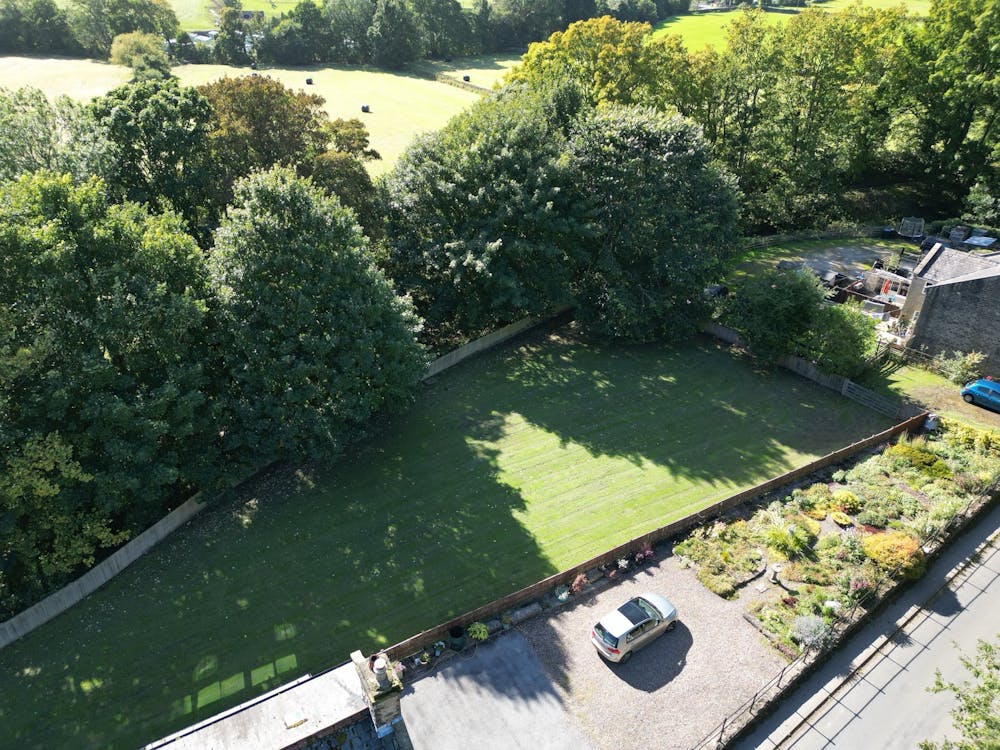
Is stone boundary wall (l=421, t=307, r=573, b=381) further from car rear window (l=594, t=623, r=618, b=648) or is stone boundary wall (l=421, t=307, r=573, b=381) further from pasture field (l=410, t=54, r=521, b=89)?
pasture field (l=410, t=54, r=521, b=89)

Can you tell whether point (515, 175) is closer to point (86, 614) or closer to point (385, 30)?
point (86, 614)

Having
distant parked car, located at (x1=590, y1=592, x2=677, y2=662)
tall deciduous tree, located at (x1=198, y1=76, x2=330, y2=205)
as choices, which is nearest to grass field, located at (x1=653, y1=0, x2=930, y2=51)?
tall deciduous tree, located at (x1=198, y1=76, x2=330, y2=205)

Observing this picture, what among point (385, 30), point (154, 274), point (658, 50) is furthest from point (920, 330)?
point (385, 30)

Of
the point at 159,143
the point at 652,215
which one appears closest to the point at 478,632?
the point at 652,215

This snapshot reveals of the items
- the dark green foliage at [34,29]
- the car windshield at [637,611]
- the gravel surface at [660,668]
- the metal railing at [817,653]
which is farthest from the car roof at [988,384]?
the dark green foliage at [34,29]

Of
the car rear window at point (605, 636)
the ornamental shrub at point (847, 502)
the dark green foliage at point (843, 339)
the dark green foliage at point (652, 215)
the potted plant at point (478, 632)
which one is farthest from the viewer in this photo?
the dark green foliage at point (652, 215)

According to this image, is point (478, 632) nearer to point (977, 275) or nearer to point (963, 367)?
point (963, 367)

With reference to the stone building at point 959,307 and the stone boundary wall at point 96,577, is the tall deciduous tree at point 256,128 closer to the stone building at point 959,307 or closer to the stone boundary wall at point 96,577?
the stone boundary wall at point 96,577
